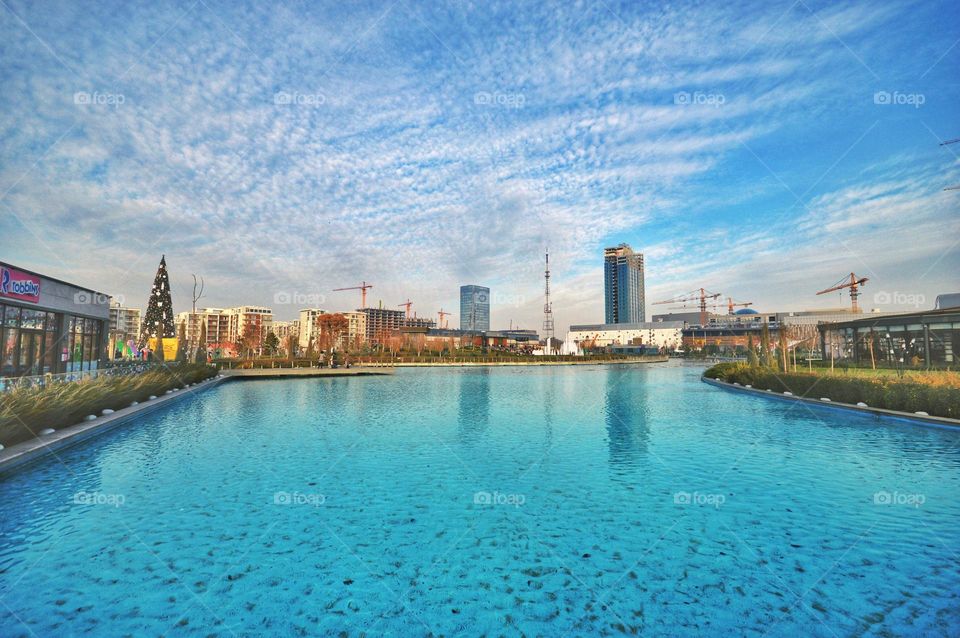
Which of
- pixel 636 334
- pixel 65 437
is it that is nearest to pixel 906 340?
pixel 65 437

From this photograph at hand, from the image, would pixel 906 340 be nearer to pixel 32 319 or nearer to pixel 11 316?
pixel 11 316

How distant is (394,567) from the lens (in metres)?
5.55

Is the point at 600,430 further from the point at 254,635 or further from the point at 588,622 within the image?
the point at 254,635

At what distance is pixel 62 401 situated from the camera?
1186 centimetres

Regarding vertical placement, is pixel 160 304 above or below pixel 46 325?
above

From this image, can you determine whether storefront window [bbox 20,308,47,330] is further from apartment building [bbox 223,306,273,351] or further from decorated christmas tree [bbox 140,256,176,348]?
apartment building [bbox 223,306,273,351]

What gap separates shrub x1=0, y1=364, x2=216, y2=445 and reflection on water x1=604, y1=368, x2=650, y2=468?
12952 millimetres

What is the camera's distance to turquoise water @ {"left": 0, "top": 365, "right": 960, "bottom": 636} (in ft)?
15.0

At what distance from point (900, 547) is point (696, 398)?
17074mm

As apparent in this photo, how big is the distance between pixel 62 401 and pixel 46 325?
16.1m

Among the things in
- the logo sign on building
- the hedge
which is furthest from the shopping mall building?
the hedge

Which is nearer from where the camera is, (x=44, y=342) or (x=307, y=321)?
(x=44, y=342)

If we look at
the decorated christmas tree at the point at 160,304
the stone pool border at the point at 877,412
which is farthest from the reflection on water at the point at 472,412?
the decorated christmas tree at the point at 160,304

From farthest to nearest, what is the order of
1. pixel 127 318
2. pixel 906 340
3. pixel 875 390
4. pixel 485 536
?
pixel 127 318, pixel 906 340, pixel 875 390, pixel 485 536
